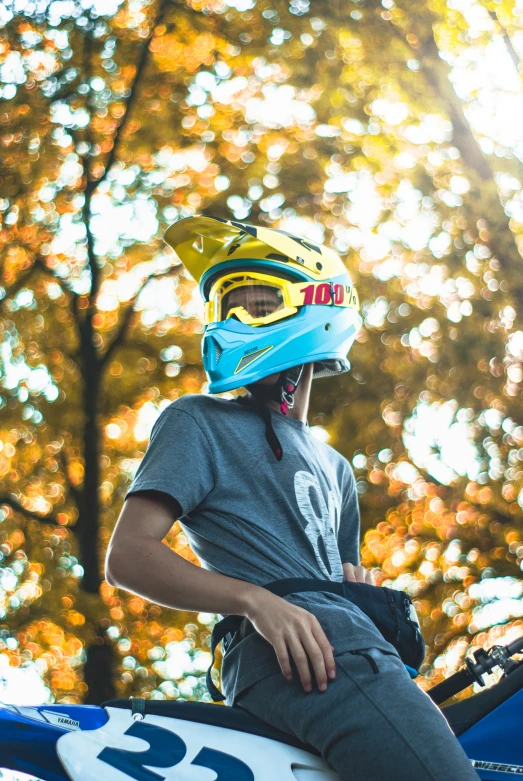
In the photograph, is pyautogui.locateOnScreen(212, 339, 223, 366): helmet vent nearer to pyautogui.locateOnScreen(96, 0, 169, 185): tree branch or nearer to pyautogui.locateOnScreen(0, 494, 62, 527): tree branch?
pyautogui.locateOnScreen(96, 0, 169, 185): tree branch

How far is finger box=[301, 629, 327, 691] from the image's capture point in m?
1.85

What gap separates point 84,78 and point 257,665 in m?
9.95

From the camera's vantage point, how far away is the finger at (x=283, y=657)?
187cm

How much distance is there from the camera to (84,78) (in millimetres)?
10484

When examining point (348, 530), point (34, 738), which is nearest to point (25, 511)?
point (348, 530)

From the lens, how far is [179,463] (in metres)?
2.11

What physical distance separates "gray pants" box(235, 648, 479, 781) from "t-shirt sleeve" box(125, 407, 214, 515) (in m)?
0.50

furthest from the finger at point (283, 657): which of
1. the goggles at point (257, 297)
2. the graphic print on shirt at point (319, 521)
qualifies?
the goggles at point (257, 297)

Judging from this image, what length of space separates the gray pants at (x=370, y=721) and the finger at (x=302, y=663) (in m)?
0.03

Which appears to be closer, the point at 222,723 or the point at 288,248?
the point at 222,723

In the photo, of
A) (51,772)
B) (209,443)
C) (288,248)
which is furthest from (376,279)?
(51,772)

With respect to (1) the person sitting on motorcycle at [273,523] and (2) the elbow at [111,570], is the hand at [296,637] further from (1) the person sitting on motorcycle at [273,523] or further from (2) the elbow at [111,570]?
(2) the elbow at [111,570]

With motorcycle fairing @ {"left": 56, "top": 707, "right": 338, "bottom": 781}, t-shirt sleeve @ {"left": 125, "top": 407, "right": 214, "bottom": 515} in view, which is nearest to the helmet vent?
t-shirt sleeve @ {"left": 125, "top": 407, "right": 214, "bottom": 515}

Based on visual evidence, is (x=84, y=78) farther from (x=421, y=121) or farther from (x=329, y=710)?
(x=329, y=710)
